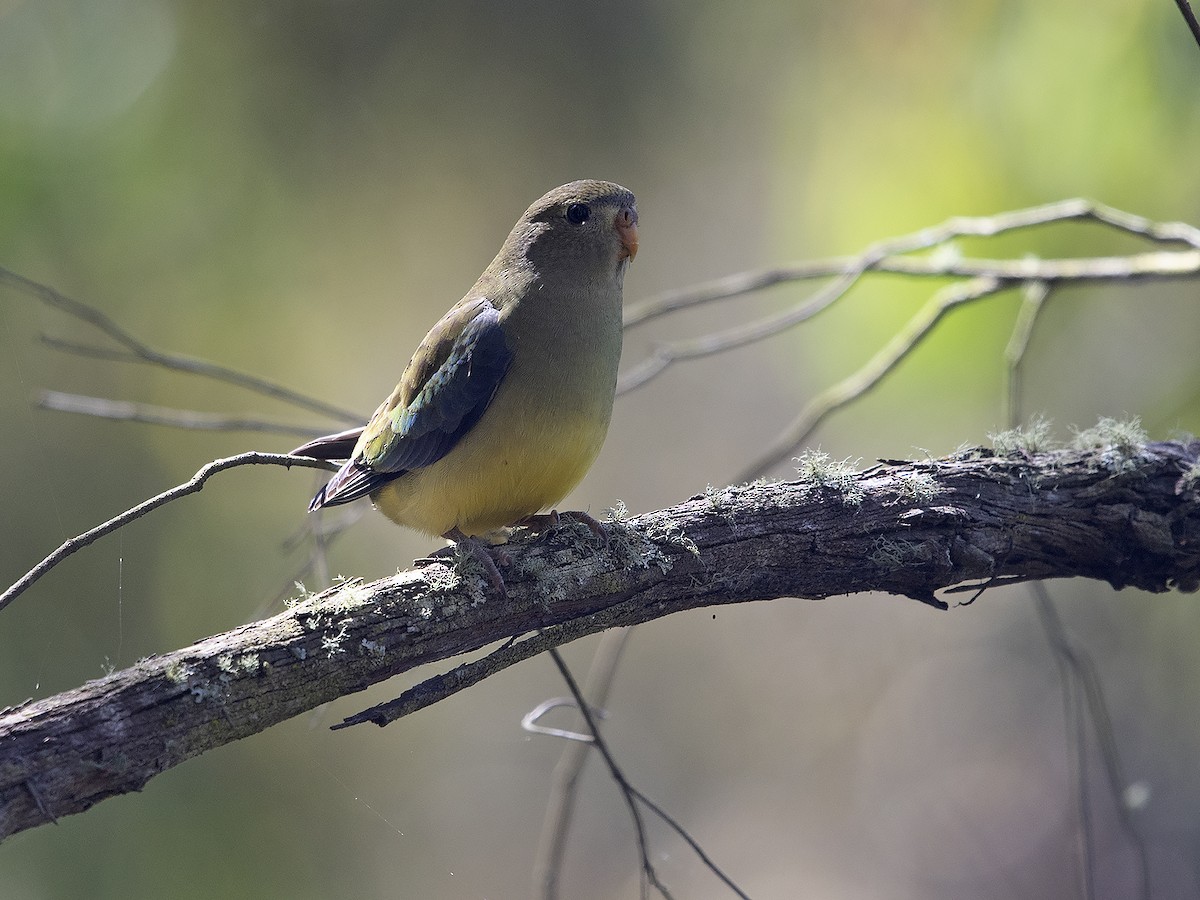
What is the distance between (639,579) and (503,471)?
1.75ft

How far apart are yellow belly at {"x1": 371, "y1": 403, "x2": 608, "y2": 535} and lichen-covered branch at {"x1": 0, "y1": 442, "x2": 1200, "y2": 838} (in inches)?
9.2

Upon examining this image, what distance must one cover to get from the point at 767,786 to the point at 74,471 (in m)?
4.45

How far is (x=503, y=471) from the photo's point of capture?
249 cm

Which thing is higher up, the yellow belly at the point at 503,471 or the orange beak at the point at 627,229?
the orange beak at the point at 627,229

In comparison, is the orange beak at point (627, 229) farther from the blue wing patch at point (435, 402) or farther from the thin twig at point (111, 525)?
the thin twig at point (111, 525)

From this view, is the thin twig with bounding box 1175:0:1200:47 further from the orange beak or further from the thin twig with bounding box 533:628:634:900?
the thin twig with bounding box 533:628:634:900

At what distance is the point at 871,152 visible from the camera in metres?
5.65

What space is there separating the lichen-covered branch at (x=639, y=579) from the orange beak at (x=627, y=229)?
89 centimetres

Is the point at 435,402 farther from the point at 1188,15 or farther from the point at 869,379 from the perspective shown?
the point at 1188,15

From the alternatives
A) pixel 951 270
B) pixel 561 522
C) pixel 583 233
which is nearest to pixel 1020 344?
pixel 951 270

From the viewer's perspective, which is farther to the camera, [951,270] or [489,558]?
[951,270]

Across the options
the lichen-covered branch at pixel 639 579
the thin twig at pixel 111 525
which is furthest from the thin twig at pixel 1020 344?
the thin twig at pixel 111 525

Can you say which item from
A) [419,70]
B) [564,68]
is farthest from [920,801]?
[419,70]

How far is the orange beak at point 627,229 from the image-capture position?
2.84 metres
